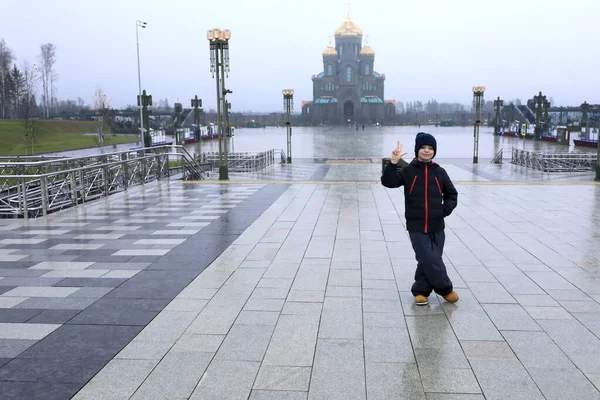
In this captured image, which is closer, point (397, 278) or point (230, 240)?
point (397, 278)

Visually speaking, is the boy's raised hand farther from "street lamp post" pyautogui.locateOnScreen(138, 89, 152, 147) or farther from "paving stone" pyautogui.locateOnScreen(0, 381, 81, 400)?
"street lamp post" pyautogui.locateOnScreen(138, 89, 152, 147)

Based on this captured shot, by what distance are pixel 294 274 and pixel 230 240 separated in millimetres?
2186

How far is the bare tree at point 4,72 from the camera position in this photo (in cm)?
6900

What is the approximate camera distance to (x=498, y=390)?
3.64m

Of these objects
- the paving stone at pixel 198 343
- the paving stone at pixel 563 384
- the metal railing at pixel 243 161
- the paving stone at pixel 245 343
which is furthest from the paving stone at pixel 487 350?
the metal railing at pixel 243 161

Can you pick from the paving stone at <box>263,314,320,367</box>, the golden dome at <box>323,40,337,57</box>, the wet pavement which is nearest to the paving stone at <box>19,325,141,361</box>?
the wet pavement

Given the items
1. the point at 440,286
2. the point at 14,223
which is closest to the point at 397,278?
the point at 440,286

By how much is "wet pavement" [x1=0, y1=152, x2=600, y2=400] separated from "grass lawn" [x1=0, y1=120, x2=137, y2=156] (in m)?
Result: 25.8

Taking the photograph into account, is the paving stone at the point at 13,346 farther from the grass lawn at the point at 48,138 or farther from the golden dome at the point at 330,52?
the golden dome at the point at 330,52

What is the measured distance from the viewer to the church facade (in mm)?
107812

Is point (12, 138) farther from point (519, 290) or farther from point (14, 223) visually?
point (519, 290)

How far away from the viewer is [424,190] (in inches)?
203

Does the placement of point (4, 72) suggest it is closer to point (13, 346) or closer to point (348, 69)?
point (348, 69)

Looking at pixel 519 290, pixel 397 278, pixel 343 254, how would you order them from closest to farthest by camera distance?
pixel 519 290
pixel 397 278
pixel 343 254
